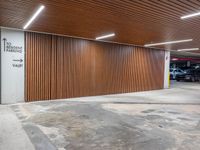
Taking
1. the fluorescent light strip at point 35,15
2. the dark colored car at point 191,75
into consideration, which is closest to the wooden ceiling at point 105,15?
the fluorescent light strip at point 35,15

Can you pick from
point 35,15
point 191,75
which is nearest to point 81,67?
point 35,15

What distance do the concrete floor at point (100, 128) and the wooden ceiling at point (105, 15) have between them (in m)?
2.87

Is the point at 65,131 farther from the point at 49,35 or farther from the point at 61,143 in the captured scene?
the point at 49,35

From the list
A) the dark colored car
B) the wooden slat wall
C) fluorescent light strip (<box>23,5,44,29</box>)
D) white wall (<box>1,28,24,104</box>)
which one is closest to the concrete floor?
white wall (<box>1,28,24,104</box>)

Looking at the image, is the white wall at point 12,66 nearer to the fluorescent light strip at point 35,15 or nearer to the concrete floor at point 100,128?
the concrete floor at point 100,128

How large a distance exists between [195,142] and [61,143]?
2638mm

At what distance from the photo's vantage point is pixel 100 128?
171 inches

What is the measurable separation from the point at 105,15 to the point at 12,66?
13.9ft

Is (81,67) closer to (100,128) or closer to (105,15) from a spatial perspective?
(105,15)

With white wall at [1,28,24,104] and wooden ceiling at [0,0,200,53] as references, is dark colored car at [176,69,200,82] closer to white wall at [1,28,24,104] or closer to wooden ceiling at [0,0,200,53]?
wooden ceiling at [0,0,200,53]

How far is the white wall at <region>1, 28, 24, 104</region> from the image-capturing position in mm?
6801

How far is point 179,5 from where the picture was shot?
417 cm

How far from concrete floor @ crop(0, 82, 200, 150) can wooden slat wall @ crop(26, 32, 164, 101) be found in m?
1.78

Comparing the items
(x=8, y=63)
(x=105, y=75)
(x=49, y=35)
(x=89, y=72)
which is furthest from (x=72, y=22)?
(x=105, y=75)
